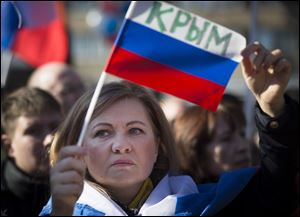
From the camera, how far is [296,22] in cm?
516

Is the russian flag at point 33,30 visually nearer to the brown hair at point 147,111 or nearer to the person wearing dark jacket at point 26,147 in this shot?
the person wearing dark jacket at point 26,147

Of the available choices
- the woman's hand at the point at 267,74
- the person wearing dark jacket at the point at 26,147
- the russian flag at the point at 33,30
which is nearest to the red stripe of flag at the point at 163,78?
the woman's hand at the point at 267,74

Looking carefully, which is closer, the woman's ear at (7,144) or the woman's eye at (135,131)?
the woman's eye at (135,131)

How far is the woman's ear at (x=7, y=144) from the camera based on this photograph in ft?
13.9

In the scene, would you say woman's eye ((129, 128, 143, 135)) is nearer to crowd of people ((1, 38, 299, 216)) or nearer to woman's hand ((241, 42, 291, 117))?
crowd of people ((1, 38, 299, 216))

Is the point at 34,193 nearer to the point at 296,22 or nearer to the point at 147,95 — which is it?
the point at 147,95

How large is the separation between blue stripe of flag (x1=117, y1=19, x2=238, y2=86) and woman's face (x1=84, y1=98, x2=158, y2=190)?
0.86 feet

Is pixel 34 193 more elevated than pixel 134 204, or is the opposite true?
pixel 134 204

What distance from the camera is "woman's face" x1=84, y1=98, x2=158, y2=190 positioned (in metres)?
2.68

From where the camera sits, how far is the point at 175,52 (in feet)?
8.68

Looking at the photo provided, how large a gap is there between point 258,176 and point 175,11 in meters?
0.65

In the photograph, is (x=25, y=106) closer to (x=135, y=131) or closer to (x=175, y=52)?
(x=135, y=131)

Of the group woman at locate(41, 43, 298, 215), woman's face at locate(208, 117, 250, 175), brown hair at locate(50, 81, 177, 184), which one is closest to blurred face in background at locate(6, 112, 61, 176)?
woman's face at locate(208, 117, 250, 175)

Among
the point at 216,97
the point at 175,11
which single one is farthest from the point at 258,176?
the point at 175,11
